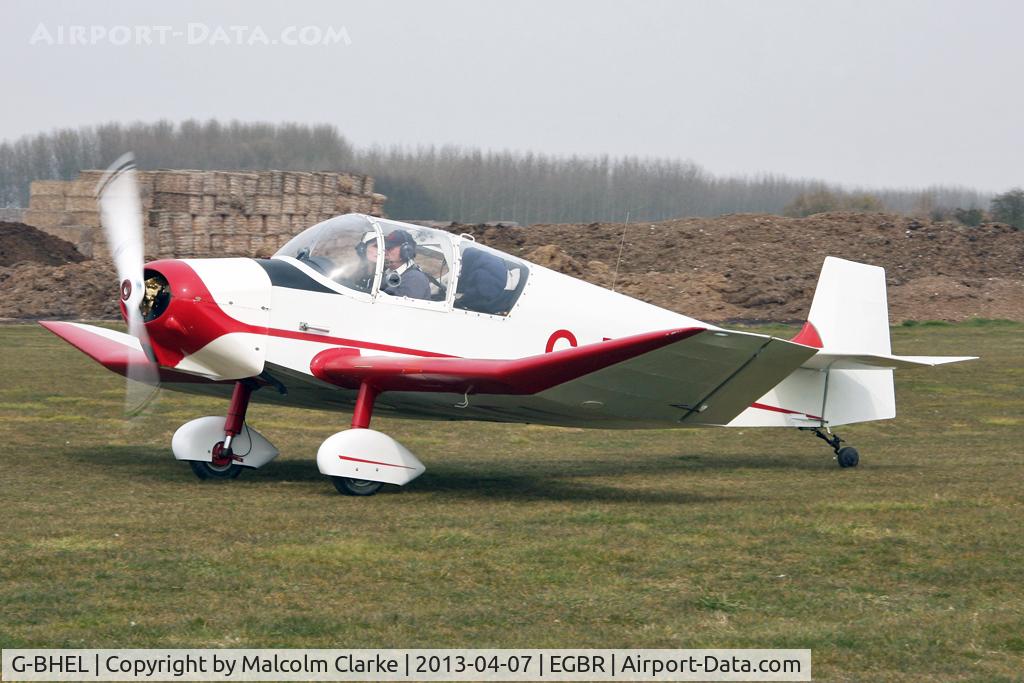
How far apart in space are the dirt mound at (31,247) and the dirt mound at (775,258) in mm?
Result: 12807

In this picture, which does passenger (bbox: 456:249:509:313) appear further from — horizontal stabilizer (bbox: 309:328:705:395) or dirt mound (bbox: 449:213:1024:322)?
dirt mound (bbox: 449:213:1024:322)

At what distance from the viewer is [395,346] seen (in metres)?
9.37

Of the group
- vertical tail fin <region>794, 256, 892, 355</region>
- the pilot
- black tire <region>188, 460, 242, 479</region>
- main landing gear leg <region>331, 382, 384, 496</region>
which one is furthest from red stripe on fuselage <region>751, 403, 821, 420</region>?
black tire <region>188, 460, 242, 479</region>

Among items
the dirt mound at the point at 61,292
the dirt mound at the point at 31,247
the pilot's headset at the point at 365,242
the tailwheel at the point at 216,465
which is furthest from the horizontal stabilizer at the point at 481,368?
the dirt mound at the point at 31,247

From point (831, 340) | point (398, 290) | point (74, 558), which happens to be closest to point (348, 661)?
point (74, 558)

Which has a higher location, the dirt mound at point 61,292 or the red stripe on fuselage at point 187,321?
the red stripe on fuselage at point 187,321

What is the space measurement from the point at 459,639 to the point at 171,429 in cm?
900

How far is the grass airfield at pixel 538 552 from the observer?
16.9 ft

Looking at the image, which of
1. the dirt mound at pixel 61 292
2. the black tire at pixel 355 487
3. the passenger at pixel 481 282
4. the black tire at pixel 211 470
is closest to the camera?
the black tire at pixel 355 487

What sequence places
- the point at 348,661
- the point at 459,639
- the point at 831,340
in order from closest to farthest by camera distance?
the point at 348,661 → the point at 459,639 → the point at 831,340

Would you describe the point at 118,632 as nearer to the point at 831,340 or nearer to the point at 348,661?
the point at 348,661

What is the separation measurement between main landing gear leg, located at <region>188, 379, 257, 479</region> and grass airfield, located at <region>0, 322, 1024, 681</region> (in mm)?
236

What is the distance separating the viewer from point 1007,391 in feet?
59.0

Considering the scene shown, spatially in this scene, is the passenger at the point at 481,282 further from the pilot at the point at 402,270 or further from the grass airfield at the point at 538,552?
the grass airfield at the point at 538,552
